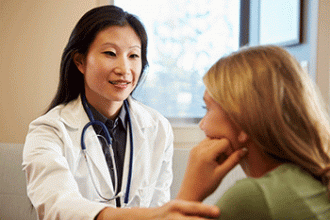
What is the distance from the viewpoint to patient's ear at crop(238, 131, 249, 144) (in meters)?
0.79

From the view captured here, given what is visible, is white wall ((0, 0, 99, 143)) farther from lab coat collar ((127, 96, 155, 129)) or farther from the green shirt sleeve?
the green shirt sleeve

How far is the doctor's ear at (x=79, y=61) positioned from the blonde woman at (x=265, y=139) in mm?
690

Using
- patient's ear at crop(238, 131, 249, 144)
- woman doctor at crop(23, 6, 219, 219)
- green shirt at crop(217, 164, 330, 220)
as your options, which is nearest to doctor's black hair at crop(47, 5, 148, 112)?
woman doctor at crop(23, 6, 219, 219)

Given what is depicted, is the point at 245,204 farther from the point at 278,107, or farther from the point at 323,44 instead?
the point at 323,44

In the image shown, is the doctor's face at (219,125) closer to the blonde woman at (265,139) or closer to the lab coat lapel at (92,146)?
the blonde woman at (265,139)

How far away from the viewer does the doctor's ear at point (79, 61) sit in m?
1.37

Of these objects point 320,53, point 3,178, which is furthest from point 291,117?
point 320,53

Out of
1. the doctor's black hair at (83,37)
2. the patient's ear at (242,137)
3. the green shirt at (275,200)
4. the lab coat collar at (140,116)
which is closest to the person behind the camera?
the green shirt at (275,200)

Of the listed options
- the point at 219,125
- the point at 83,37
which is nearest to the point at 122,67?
the point at 83,37

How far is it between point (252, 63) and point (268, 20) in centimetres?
197

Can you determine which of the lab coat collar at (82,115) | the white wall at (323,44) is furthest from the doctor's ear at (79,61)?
the white wall at (323,44)

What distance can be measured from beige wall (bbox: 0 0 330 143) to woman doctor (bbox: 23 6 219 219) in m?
0.75

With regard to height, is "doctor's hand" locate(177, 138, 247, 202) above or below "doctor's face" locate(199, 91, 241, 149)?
below

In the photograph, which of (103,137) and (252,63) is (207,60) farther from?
(252,63)
